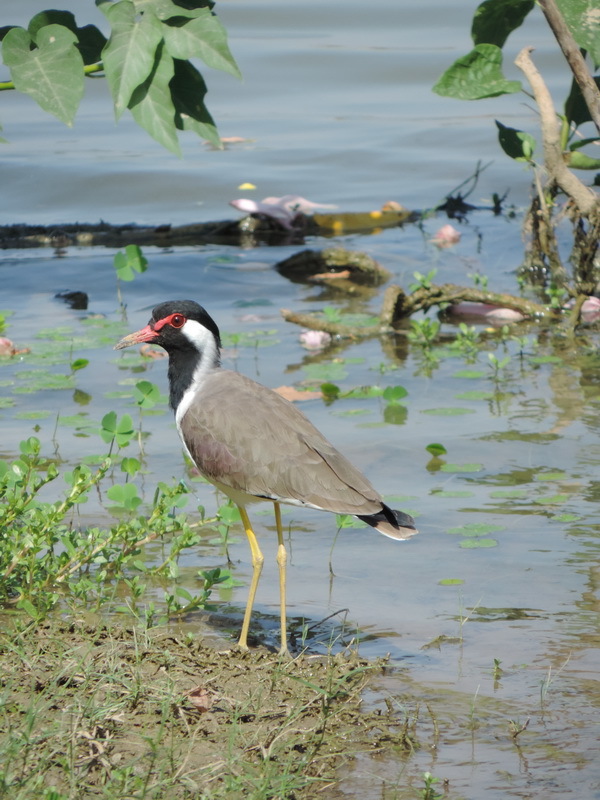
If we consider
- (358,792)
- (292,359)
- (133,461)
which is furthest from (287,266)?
(358,792)

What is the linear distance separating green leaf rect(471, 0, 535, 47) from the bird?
2870 millimetres

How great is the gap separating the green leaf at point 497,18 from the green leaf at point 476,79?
0.13m

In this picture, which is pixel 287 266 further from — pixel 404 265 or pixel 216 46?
pixel 216 46

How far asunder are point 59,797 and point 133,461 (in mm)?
1988

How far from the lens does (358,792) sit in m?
3.60

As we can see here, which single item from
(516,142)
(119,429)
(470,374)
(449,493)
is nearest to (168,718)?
(119,429)

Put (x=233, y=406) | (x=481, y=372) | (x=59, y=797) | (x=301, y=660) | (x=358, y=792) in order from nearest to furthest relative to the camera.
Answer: (x=59, y=797), (x=358, y=792), (x=301, y=660), (x=233, y=406), (x=481, y=372)

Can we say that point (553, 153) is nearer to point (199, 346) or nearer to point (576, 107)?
point (576, 107)

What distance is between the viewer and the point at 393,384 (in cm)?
765

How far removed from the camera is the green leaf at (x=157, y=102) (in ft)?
12.3

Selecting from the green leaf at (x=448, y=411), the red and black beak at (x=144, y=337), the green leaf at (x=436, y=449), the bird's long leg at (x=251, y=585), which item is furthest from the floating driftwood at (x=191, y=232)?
the bird's long leg at (x=251, y=585)

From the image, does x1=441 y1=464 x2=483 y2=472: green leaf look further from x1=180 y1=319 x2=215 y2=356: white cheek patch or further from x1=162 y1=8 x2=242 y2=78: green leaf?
x1=162 y1=8 x2=242 y2=78: green leaf

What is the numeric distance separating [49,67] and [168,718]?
2073mm

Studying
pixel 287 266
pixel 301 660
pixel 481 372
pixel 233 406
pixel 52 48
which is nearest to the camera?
pixel 52 48
